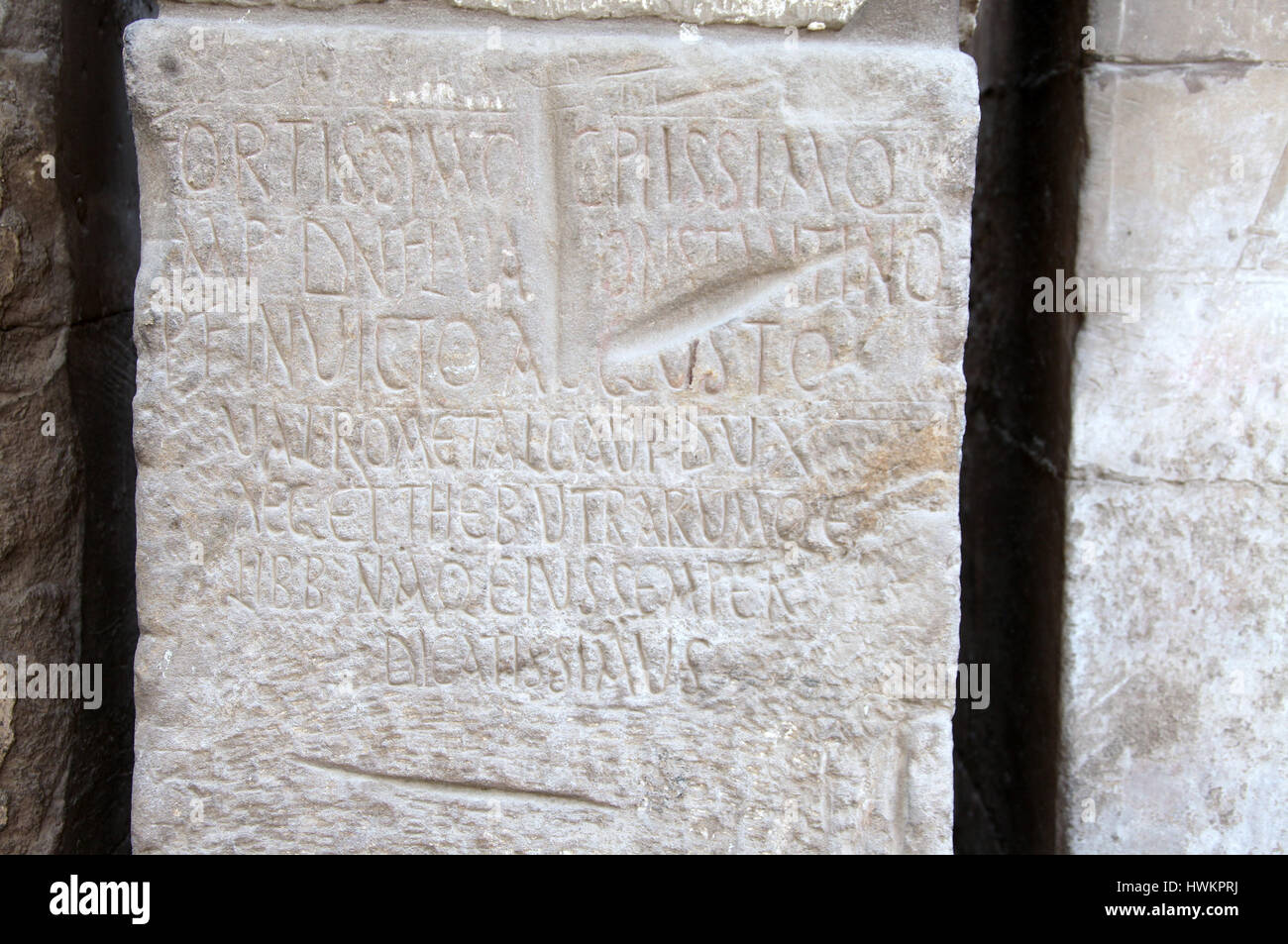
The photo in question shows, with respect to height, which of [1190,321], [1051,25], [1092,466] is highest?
[1051,25]

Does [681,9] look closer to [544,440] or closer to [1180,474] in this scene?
[544,440]

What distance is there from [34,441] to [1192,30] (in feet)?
7.83

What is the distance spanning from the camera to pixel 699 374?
206cm

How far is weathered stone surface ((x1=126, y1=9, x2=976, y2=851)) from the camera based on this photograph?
2.02m

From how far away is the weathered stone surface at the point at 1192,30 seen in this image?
2.19 metres

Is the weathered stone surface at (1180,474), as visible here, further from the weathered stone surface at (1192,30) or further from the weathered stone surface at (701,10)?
the weathered stone surface at (701,10)

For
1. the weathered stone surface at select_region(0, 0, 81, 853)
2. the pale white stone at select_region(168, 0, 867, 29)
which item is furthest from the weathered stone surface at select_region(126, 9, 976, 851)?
the weathered stone surface at select_region(0, 0, 81, 853)

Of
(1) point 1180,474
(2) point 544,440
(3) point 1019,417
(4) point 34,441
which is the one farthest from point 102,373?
(1) point 1180,474

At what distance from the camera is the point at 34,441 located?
2320 millimetres

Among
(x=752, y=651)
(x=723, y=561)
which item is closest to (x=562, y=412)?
(x=723, y=561)

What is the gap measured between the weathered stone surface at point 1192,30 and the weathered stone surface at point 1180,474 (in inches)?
1.2

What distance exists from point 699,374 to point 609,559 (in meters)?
0.37

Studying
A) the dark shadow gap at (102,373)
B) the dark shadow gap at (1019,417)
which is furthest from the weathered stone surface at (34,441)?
the dark shadow gap at (1019,417)

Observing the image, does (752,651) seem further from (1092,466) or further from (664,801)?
(1092,466)
